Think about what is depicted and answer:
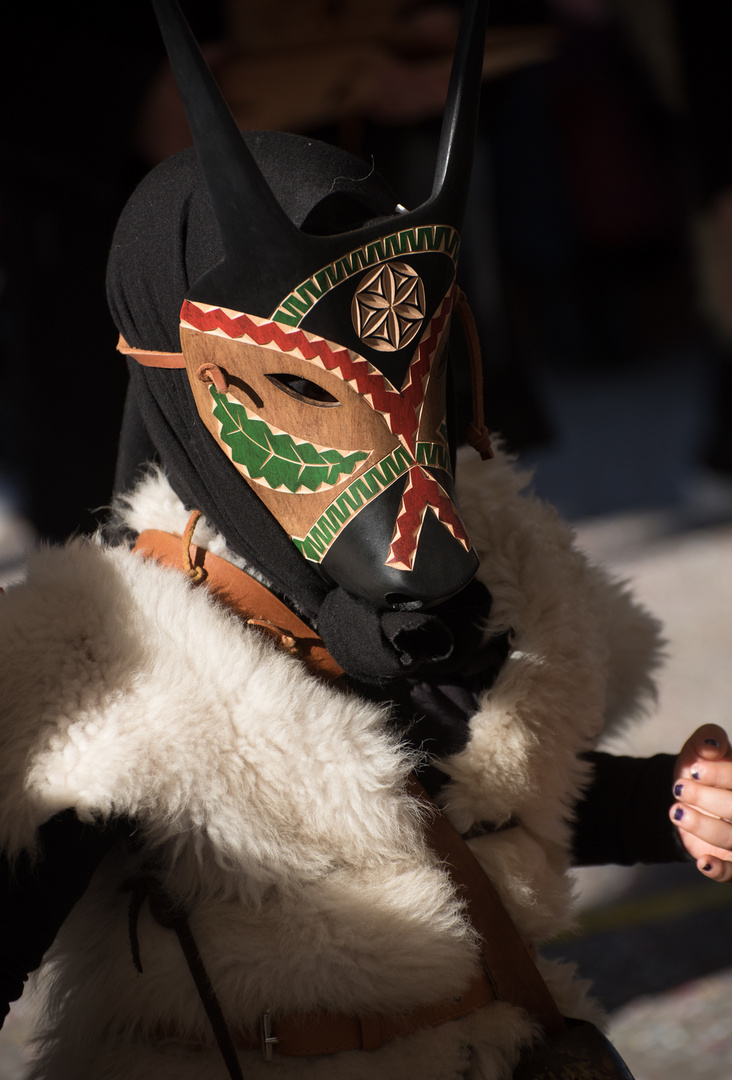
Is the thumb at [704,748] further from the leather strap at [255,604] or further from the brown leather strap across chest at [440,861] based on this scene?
the leather strap at [255,604]

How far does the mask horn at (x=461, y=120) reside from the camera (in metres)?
0.90

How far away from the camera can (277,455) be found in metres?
0.88

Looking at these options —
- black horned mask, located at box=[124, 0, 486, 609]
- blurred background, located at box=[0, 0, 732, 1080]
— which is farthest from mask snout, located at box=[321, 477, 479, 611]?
blurred background, located at box=[0, 0, 732, 1080]

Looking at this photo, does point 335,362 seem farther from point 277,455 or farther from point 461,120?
point 461,120

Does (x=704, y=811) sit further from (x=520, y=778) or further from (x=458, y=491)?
(x=458, y=491)

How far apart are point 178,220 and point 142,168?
1295 mm

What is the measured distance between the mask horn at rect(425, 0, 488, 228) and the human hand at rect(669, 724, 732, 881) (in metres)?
0.69

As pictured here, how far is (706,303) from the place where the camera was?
5.12 metres

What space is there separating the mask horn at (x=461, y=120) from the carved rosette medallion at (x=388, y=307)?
0.09 metres

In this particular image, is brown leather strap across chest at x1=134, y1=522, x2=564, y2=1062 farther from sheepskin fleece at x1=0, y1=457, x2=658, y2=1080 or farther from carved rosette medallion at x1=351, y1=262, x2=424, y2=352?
carved rosette medallion at x1=351, y1=262, x2=424, y2=352

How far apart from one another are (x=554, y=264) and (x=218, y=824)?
554cm

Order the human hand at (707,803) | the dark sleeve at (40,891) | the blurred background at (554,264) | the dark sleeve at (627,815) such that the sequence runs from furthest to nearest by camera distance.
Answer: the blurred background at (554,264) → the dark sleeve at (627,815) → the human hand at (707,803) → the dark sleeve at (40,891)

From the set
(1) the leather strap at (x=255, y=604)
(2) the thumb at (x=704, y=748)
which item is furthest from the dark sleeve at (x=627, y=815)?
(1) the leather strap at (x=255, y=604)

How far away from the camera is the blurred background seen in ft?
6.15
